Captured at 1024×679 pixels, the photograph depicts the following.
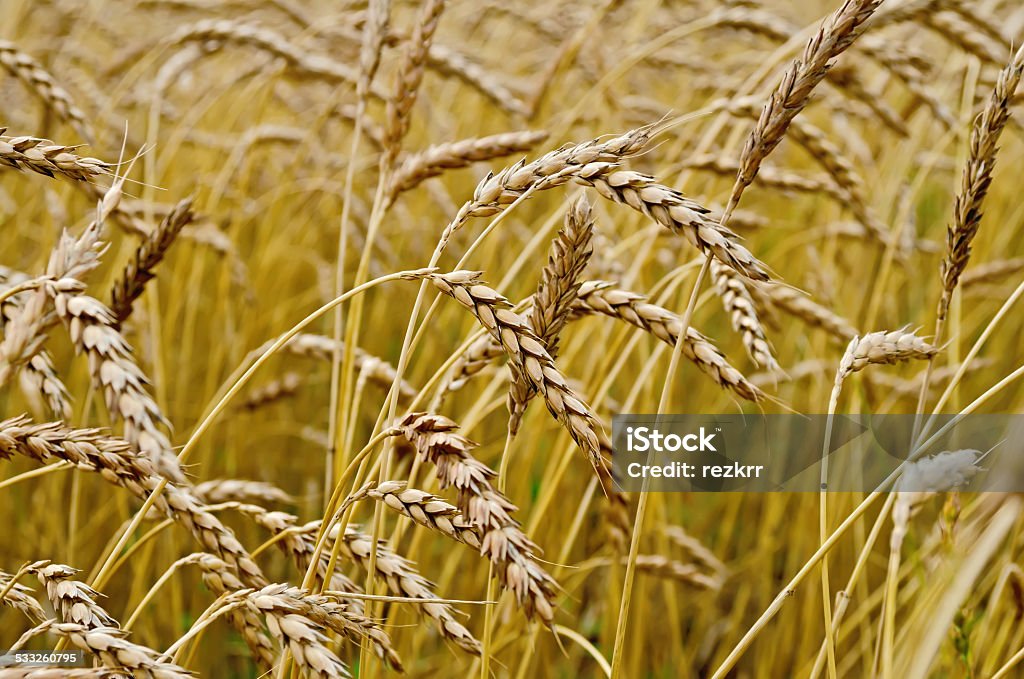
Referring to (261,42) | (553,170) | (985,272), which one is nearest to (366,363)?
(553,170)

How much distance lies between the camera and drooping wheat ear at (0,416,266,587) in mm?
772

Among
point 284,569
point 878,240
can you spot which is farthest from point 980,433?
point 284,569

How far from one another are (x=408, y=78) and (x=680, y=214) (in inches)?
25.8

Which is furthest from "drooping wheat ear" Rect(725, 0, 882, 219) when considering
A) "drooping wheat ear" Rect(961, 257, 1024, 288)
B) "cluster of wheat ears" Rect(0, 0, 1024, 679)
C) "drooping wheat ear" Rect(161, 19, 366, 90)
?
"drooping wheat ear" Rect(161, 19, 366, 90)

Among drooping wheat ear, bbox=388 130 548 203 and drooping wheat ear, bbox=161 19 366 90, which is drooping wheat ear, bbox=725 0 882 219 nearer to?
drooping wheat ear, bbox=388 130 548 203

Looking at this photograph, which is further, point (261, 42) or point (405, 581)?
point (261, 42)

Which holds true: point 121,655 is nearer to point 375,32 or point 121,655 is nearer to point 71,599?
point 71,599

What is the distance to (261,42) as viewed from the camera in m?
1.82

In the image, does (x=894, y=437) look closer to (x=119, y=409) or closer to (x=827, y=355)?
(x=827, y=355)

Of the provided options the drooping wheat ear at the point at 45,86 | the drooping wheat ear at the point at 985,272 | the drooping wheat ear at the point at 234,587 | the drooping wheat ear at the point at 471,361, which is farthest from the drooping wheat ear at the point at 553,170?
the drooping wheat ear at the point at 985,272

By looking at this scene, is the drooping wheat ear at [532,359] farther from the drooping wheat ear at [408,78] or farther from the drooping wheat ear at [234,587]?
the drooping wheat ear at [408,78]

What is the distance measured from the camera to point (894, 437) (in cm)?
154

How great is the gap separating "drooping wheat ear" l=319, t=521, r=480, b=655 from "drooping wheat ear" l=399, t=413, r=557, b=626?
199 mm

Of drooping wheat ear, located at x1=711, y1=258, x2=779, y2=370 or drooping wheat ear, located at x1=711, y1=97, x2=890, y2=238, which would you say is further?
drooping wheat ear, located at x1=711, y1=97, x2=890, y2=238
